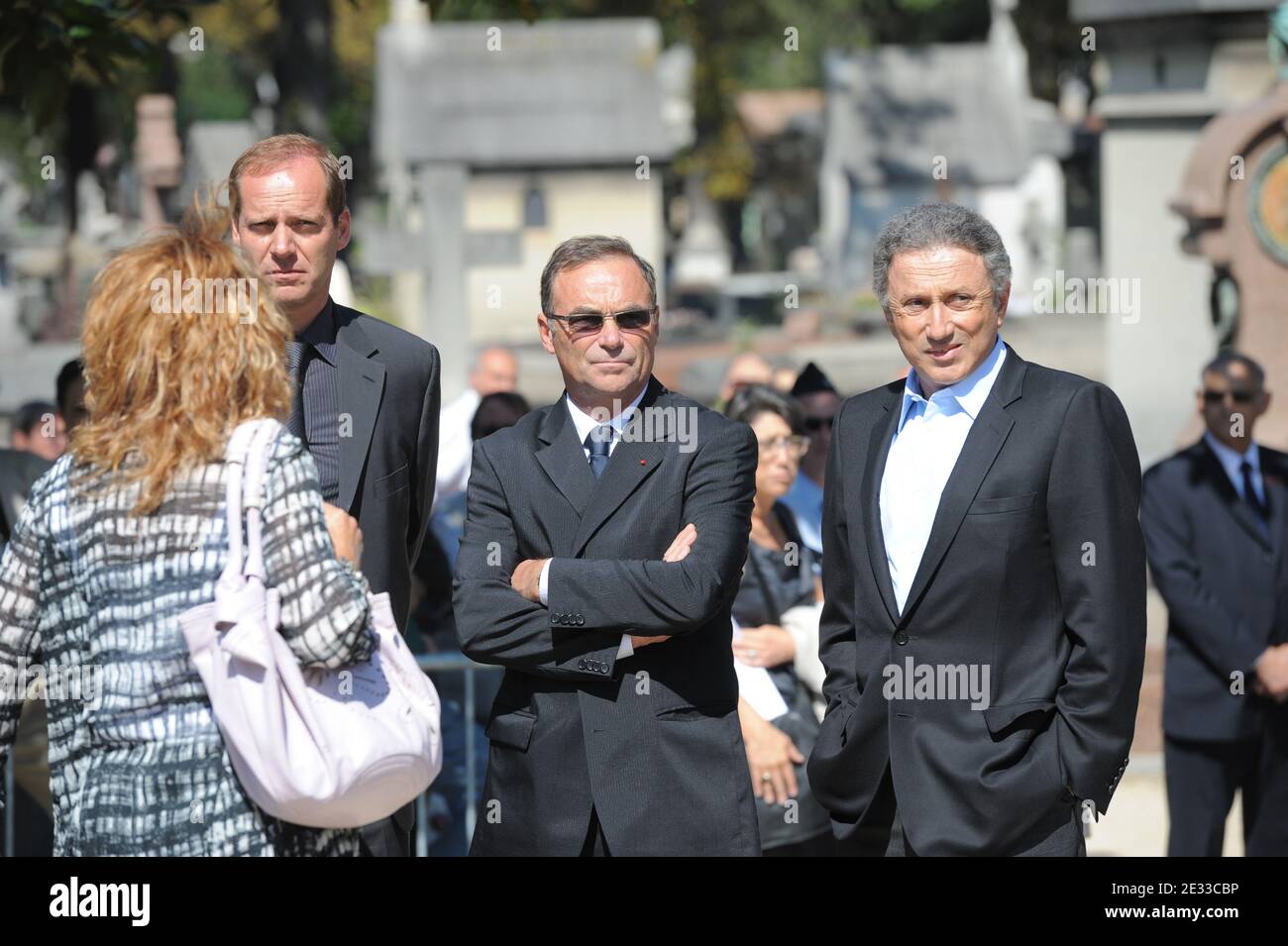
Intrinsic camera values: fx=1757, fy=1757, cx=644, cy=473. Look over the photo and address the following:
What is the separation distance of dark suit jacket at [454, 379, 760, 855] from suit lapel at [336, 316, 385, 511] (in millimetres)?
315

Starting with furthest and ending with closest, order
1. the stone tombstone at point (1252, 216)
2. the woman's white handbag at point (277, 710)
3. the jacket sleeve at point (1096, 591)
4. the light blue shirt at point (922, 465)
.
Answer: the stone tombstone at point (1252, 216), the light blue shirt at point (922, 465), the jacket sleeve at point (1096, 591), the woman's white handbag at point (277, 710)

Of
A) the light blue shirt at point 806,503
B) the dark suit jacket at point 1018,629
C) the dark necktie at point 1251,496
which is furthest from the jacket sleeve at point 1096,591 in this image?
the dark necktie at point 1251,496

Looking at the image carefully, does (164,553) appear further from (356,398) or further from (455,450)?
(455,450)

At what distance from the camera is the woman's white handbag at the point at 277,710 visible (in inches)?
127

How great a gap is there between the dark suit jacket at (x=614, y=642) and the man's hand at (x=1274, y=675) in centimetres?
320

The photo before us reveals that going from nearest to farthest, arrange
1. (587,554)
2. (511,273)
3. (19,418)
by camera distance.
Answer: (587,554)
(19,418)
(511,273)

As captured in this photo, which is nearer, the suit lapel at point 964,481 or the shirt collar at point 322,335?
the suit lapel at point 964,481

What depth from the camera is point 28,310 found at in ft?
110

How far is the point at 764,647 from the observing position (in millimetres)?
5602

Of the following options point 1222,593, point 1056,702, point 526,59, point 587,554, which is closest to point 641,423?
point 587,554

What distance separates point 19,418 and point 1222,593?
553cm

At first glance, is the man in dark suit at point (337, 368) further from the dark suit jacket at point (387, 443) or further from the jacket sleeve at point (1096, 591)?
the jacket sleeve at point (1096, 591)

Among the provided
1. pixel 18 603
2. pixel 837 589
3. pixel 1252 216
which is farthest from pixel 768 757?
pixel 1252 216
